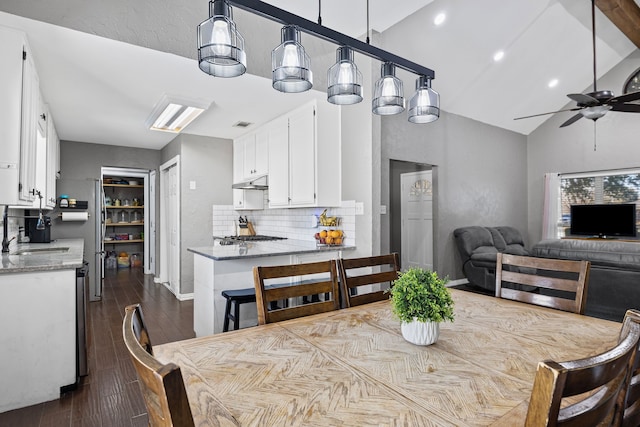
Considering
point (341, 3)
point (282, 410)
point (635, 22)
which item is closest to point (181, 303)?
point (341, 3)

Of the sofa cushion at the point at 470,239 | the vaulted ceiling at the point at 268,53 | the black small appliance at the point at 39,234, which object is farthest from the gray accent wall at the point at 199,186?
the sofa cushion at the point at 470,239

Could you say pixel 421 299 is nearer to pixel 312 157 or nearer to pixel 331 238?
pixel 331 238

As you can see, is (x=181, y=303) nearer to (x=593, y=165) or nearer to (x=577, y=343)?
(x=577, y=343)

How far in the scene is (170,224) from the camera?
5.68 meters

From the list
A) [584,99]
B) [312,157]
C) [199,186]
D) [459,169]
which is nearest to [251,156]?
[199,186]

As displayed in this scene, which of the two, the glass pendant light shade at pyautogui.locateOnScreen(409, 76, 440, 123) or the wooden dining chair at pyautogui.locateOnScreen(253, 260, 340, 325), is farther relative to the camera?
the glass pendant light shade at pyautogui.locateOnScreen(409, 76, 440, 123)

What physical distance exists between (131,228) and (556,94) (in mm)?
9060

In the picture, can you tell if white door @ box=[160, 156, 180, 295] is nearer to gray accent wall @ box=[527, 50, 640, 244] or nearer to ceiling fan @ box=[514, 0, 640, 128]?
ceiling fan @ box=[514, 0, 640, 128]

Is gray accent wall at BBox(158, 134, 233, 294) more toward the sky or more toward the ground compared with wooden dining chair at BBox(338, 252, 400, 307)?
more toward the sky

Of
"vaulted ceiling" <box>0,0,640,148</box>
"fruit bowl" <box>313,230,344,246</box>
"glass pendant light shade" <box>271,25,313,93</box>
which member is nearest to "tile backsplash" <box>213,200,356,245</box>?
"fruit bowl" <box>313,230,344,246</box>

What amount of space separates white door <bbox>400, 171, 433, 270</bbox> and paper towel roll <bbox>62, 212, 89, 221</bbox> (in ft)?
15.1

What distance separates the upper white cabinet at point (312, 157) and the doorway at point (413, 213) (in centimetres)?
179

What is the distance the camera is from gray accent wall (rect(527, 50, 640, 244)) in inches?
242

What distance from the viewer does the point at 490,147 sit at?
6465mm
